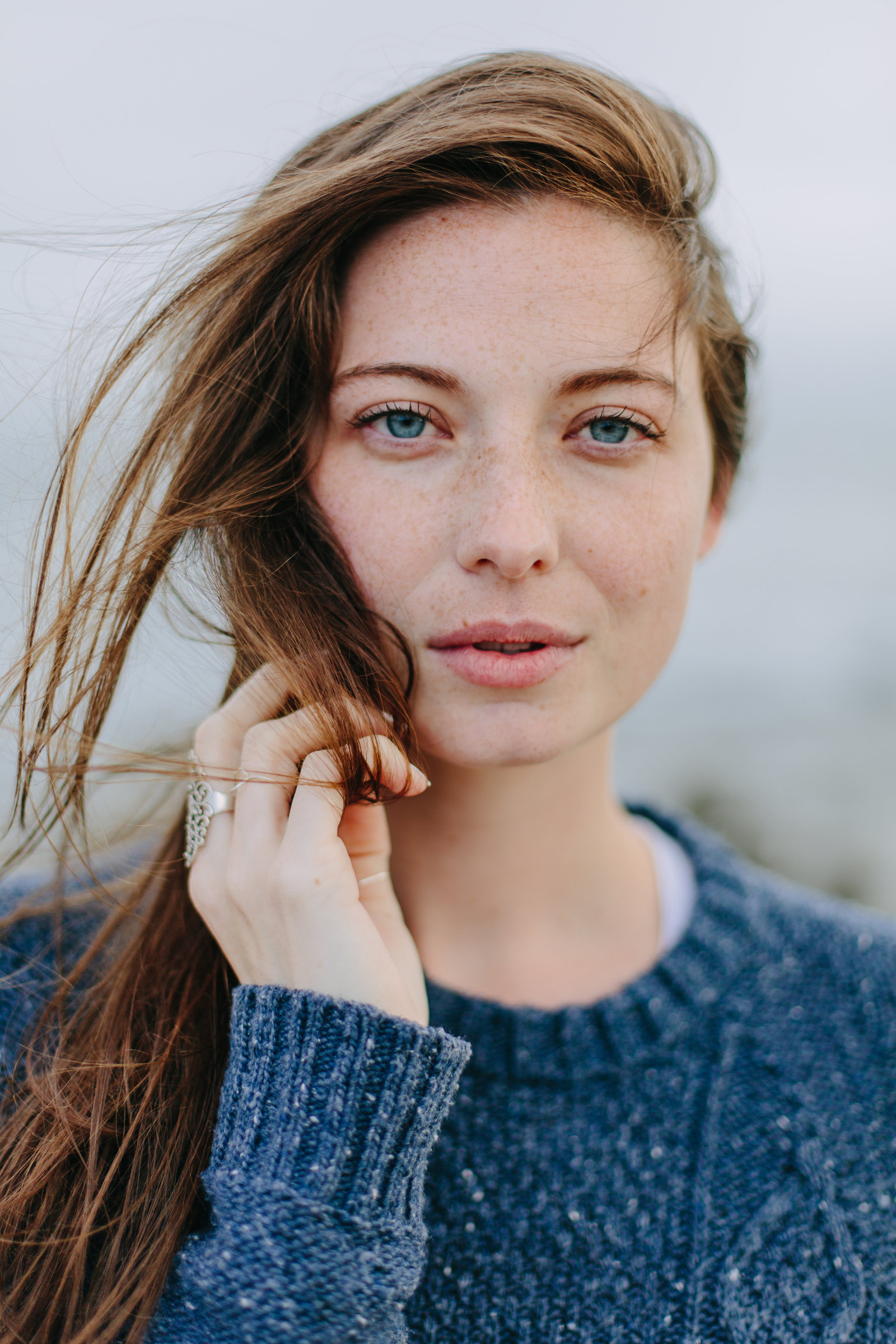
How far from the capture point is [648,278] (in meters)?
1.39

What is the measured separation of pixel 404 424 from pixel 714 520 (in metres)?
0.73

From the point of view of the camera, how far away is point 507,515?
4.10 feet

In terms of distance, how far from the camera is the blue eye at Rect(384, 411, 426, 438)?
133 cm

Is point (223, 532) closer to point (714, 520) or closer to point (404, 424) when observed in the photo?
point (404, 424)

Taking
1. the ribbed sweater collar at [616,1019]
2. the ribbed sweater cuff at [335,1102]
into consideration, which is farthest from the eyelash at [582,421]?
the ribbed sweater collar at [616,1019]

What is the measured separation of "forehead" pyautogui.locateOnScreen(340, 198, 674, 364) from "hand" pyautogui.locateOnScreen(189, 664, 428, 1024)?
0.53 meters

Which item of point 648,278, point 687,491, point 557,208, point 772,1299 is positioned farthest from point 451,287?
point 772,1299

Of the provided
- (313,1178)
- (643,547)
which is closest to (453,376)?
(643,547)

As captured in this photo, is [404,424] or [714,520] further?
[714,520]

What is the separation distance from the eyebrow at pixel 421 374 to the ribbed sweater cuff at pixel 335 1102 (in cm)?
82

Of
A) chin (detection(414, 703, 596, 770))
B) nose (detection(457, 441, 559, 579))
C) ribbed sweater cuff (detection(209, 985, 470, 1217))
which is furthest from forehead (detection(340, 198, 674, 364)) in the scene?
ribbed sweater cuff (detection(209, 985, 470, 1217))

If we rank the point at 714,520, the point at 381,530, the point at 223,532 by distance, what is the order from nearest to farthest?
1. the point at 381,530
2. the point at 223,532
3. the point at 714,520

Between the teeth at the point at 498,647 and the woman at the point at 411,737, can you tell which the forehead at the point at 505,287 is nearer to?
the woman at the point at 411,737

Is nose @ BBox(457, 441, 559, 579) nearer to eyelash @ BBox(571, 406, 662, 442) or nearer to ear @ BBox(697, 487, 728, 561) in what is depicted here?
eyelash @ BBox(571, 406, 662, 442)
